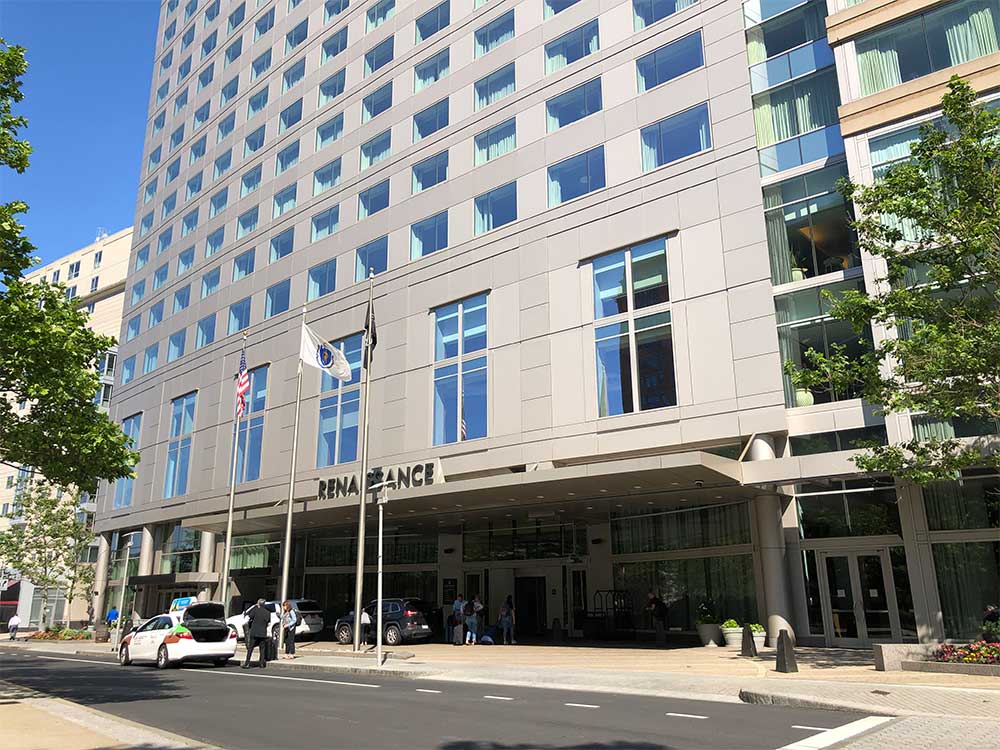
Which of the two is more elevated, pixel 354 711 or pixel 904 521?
Result: pixel 904 521

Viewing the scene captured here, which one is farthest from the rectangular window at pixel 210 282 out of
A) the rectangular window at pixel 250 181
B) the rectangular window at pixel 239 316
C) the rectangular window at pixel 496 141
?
the rectangular window at pixel 496 141

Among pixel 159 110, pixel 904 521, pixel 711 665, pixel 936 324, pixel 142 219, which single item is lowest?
pixel 711 665

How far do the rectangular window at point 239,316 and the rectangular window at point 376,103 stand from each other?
12236 mm

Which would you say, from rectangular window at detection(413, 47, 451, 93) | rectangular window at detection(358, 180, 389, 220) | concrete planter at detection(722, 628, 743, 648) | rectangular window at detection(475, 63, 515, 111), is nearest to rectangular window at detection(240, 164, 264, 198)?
rectangular window at detection(358, 180, 389, 220)

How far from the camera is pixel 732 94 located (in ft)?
87.8

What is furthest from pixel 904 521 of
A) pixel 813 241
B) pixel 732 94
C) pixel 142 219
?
pixel 142 219

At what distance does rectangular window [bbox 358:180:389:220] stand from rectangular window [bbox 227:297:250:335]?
10.0 m

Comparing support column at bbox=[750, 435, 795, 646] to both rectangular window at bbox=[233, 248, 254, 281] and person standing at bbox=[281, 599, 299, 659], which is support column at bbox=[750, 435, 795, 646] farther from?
rectangular window at bbox=[233, 248, 254, 281]

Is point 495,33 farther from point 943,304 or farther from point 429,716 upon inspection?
point 429,716

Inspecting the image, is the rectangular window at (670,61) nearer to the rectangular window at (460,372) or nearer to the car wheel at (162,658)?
the rectangular window at (460,372)

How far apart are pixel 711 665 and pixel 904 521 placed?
6753mm

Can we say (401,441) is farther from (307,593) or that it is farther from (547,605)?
(307,593)

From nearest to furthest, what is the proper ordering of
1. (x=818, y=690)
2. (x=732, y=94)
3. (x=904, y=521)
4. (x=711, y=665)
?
(x=818, y=690) → (x=711, y=665) → (x=904, y=521) → (x=732, y=94)

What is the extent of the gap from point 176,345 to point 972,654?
46739 millimetres
